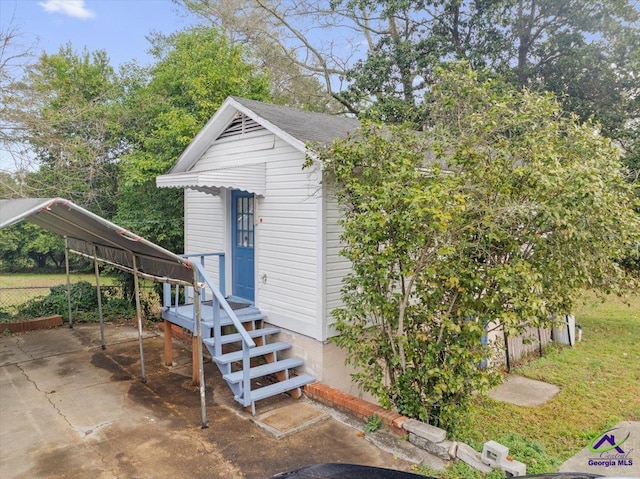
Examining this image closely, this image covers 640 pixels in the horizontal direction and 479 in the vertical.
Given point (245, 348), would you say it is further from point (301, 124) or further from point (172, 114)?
point (172, 114)

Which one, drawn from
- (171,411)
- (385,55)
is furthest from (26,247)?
(171,411)

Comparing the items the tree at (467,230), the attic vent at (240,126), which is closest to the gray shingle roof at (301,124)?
the attic vent at (240,126)

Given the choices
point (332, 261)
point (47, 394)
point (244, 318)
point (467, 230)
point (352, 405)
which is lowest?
point (47, 394)

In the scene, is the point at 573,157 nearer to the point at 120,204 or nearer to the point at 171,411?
the point at 171,411

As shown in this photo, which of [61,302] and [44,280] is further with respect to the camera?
[44,280]

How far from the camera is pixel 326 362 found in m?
6.09

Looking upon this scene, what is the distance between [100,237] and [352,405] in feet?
13.7

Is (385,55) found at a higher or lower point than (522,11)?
lower

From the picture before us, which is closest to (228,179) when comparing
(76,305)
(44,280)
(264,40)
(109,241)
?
(109,241)

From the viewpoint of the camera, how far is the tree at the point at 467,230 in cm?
414

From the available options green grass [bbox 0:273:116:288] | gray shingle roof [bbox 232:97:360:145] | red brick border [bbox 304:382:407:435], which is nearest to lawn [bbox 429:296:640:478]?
red brick border [bbox 304:382:407:435]

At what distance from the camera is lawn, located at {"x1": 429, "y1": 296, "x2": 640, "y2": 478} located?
4985 mm

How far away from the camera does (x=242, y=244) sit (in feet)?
25.1

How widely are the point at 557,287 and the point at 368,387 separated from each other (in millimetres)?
2450
